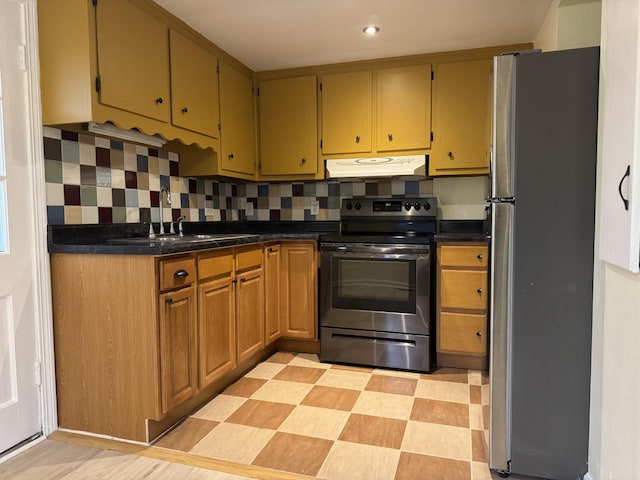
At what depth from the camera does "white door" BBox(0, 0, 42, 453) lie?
71.3 inches

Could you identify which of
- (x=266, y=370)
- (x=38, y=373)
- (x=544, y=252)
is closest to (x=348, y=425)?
(x=266, y=370)

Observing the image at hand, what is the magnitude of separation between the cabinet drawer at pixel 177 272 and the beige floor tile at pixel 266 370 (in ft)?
3.18

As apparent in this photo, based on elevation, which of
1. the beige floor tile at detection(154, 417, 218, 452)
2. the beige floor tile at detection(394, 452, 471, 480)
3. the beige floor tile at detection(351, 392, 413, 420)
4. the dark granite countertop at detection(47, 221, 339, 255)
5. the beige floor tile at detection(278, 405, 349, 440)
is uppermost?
the dark granite countertop at detection(47, 221, 339, 255)

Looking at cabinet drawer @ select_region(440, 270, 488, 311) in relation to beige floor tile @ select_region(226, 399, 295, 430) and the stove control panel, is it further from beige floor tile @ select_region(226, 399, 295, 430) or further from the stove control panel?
beige floor tile @ select_region(226, 399, 295, 430)

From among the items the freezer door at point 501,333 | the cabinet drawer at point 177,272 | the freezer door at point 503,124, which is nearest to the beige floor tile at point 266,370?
the cabinet drawer at point 177,272

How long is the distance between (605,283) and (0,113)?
2413 millimetres

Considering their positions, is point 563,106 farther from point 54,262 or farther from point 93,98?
point 54,262

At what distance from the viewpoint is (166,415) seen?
202cm

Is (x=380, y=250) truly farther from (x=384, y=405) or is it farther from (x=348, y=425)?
(x=348, y=425)

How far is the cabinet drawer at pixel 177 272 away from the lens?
1874mm

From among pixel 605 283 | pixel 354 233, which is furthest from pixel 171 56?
pixel 605 283

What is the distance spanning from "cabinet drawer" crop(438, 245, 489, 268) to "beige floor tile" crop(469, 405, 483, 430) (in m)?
0.87

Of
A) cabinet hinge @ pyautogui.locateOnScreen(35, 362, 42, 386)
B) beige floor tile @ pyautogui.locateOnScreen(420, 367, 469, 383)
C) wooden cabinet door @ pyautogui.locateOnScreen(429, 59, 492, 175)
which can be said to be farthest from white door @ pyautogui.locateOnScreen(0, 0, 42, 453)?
wooden cabinet door @ pyautogui.locateOnScreen(429, 59, 492, 175)

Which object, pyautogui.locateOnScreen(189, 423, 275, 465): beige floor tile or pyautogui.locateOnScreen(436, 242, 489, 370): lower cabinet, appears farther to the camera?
pyautogui.locateOnScreen(436, 242, 489, 370): lower cabinet
